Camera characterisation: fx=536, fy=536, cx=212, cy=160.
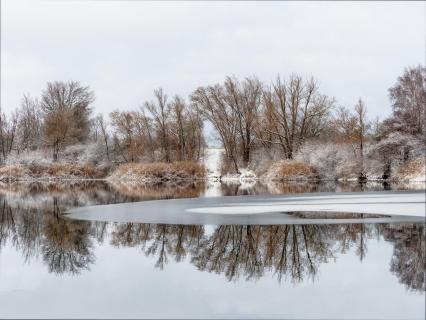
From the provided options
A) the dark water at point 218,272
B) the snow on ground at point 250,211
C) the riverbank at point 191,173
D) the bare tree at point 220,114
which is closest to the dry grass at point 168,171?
the riverbank at point 191,173

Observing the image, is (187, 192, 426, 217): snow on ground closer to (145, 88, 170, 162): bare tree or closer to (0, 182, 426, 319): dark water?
(0, 182, 426, 319): dark water

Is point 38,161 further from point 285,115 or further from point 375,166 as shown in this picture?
point 375,166

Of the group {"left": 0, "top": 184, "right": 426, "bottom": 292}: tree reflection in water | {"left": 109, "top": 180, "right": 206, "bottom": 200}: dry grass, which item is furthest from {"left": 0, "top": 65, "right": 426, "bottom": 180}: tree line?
{"left": 0, "top": 184, "right": 426, "bottom": 292}: tree reflection in water

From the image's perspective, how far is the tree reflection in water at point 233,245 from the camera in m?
8.96

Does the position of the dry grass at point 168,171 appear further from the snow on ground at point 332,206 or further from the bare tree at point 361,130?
the snow on ground at point 332,206

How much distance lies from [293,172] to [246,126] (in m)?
11.8

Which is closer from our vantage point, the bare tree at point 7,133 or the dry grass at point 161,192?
the dry grass at point 161,192

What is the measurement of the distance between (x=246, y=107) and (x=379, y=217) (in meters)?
39.2

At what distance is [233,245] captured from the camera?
11.2m

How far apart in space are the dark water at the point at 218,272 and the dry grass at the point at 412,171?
82.8 ft

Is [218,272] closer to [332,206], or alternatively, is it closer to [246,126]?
[332,206]

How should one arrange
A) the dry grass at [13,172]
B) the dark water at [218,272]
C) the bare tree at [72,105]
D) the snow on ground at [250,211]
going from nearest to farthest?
1. the dark water at [218,272]
2. the snow on ground at [250,211]
3. the dry grass at [13,172]
4. the bare tree at [72,105]

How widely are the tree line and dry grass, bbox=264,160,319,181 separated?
268 centimetres

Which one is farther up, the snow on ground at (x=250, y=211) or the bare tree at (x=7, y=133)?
the bare tree at (x=7, y=133)
